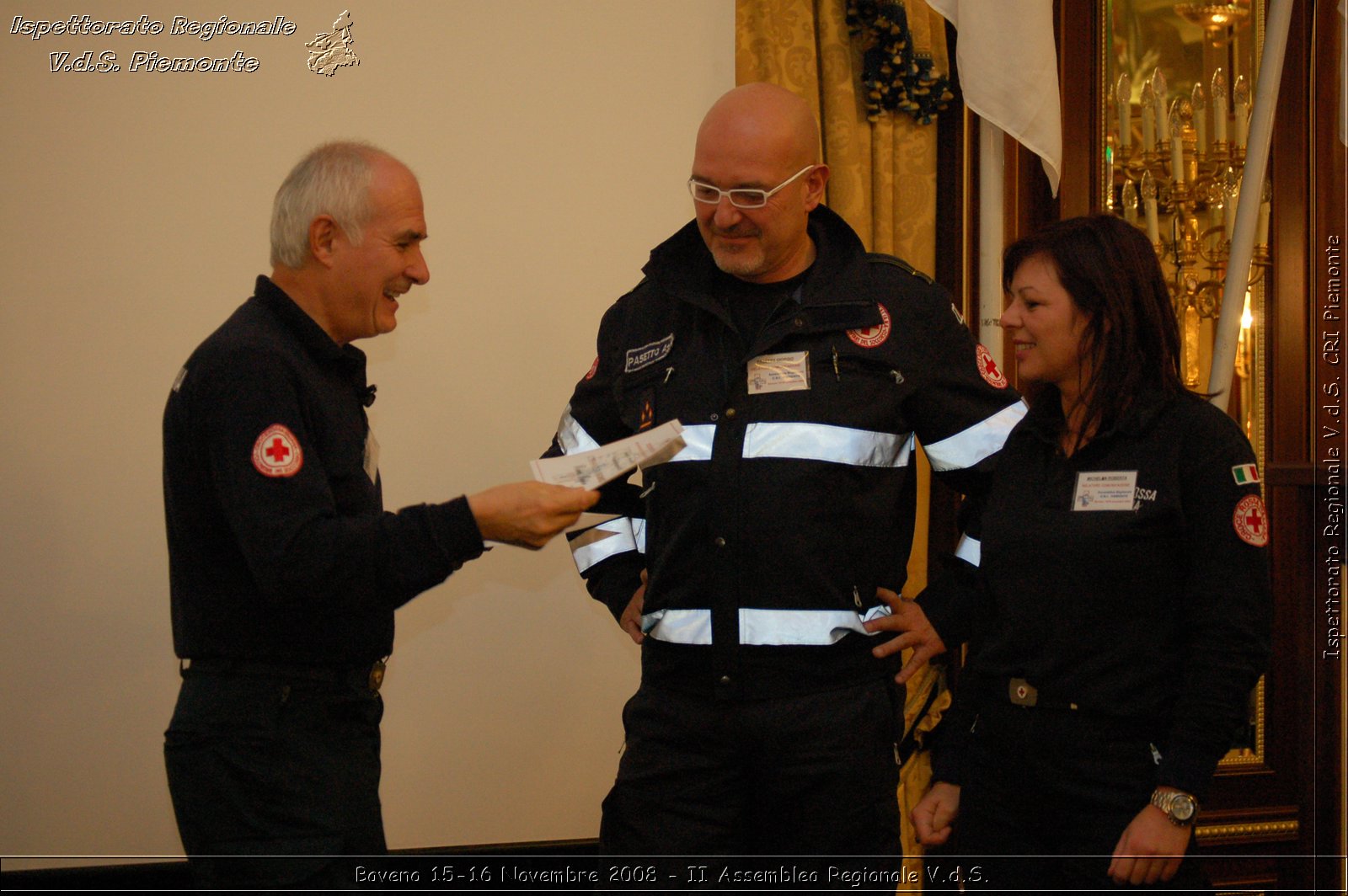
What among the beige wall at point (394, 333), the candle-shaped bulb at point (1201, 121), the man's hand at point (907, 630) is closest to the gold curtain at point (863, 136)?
the beige wall at point (394, 333)

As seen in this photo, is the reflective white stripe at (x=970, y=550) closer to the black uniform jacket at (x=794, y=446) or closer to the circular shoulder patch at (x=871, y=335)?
the black uniform jacket at (x=794, y=446)

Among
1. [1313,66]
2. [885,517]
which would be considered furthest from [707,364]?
[1313,66]

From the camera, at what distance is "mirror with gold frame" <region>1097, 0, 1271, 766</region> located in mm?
3486

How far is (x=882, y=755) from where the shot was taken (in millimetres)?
2150

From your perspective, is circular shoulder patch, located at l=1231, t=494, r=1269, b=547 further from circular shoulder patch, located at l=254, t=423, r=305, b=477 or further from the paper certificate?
circular shoulder patch, located at l=254, t=423, r=305, b=477

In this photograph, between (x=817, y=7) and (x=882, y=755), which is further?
(x=817, y=7)

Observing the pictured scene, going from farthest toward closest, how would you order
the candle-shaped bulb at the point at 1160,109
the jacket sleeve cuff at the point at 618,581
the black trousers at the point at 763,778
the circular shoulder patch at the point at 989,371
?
the candle-shaped bulb at the point at 1160,109
the jacket sleeve cuff at the point at 618,581
the circular shoulder patch at the point at 989,371
the black trousers at the point at 763,778

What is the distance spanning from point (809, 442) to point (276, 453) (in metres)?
0.96

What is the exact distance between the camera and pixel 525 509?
1.89m

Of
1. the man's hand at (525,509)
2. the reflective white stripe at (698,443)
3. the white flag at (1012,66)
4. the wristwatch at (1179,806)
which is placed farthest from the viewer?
the white flag at (1012,66)

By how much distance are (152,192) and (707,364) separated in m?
1.92

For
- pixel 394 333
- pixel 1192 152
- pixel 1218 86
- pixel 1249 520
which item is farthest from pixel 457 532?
pixel 1218 86

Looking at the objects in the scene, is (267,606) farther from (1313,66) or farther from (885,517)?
(1313,66)

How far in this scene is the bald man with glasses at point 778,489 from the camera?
212 cm
